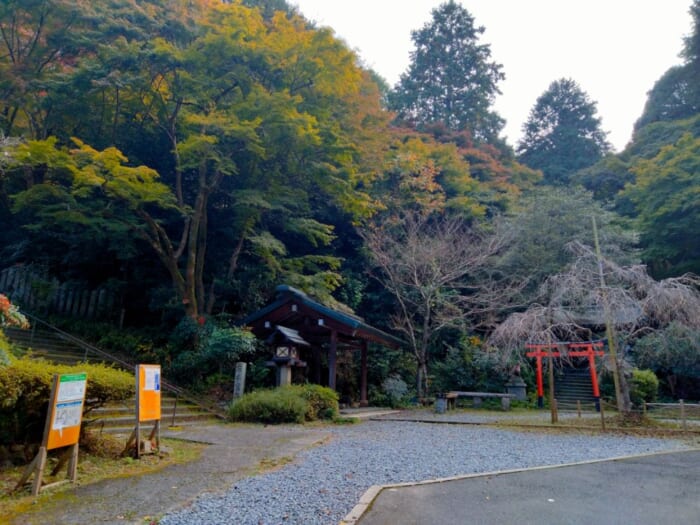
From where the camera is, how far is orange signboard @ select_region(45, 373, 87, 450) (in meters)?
4.27

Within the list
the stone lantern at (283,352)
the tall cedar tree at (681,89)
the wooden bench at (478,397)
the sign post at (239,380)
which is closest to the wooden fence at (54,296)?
the sign post at (239,380)

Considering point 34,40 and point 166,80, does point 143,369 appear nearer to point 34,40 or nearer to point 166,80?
point 166,80

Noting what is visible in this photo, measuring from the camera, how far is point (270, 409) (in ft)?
32.1

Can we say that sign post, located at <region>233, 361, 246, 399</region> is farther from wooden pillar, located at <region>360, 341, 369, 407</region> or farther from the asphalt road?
the asphalt road

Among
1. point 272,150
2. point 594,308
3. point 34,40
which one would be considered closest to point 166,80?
point 272,150

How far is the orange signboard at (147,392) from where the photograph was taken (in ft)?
19.0

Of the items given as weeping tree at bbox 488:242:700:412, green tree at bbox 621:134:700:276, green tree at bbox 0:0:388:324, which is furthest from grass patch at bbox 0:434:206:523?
green tree at bbox 621:134:700:276

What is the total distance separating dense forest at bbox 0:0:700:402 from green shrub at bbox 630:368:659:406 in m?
0.78

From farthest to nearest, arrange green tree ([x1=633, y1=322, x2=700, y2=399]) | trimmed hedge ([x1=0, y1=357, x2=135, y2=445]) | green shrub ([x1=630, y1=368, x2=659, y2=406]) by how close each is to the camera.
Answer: green shrub ([x1=630, y1=368, x2=659, y2=406]), green tree ([x1=633, y1=322, x2=700, y2=399]), trimmed hedge ([x1=0, y1=357, x2=135, y2=445])

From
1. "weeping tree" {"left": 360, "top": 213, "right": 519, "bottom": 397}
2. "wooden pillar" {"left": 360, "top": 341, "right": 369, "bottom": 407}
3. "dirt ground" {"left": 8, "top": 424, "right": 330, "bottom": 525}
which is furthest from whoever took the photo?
"weeping tree" {"left": 360, "top": 213, "right": 519, "bottom": 397}

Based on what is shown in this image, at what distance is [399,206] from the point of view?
18656 mm

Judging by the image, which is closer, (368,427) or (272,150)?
(368,427)

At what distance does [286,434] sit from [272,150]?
9027 mm

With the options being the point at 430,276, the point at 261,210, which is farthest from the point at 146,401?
the point at 430,276
